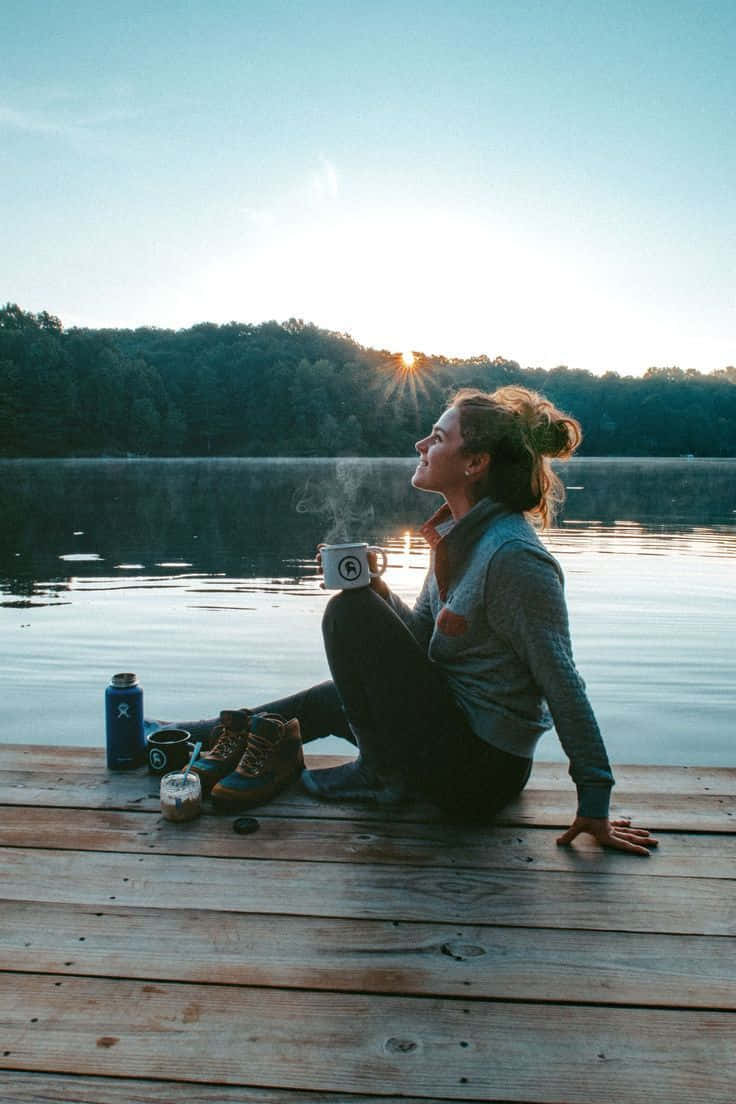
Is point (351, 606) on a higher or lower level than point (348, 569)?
lower

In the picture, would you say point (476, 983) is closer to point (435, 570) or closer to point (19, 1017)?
point (19, 1017)

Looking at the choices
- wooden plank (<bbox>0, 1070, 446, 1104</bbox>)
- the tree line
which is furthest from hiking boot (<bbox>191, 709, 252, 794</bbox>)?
the tree line

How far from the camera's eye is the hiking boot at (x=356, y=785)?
271cm

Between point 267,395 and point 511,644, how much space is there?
9226cm

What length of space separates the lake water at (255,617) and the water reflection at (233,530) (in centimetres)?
7

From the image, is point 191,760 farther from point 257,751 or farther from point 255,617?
point 255,617

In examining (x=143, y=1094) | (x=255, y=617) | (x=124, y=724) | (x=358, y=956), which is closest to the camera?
(x=143, y=1094)

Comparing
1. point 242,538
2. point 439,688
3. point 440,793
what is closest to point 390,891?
point 440,793

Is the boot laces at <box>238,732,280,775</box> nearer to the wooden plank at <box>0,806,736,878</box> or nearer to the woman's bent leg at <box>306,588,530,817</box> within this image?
the wooden plank at <box>0,806,736,878</box>

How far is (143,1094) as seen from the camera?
1514 millimetres

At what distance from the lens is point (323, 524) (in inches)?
887

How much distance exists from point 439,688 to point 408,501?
97.6 ft

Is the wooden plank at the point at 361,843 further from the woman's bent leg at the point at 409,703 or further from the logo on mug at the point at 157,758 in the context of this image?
the logo on mug at the point at 157,758

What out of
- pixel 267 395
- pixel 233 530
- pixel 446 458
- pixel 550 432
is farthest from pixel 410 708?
pixel 267 395
